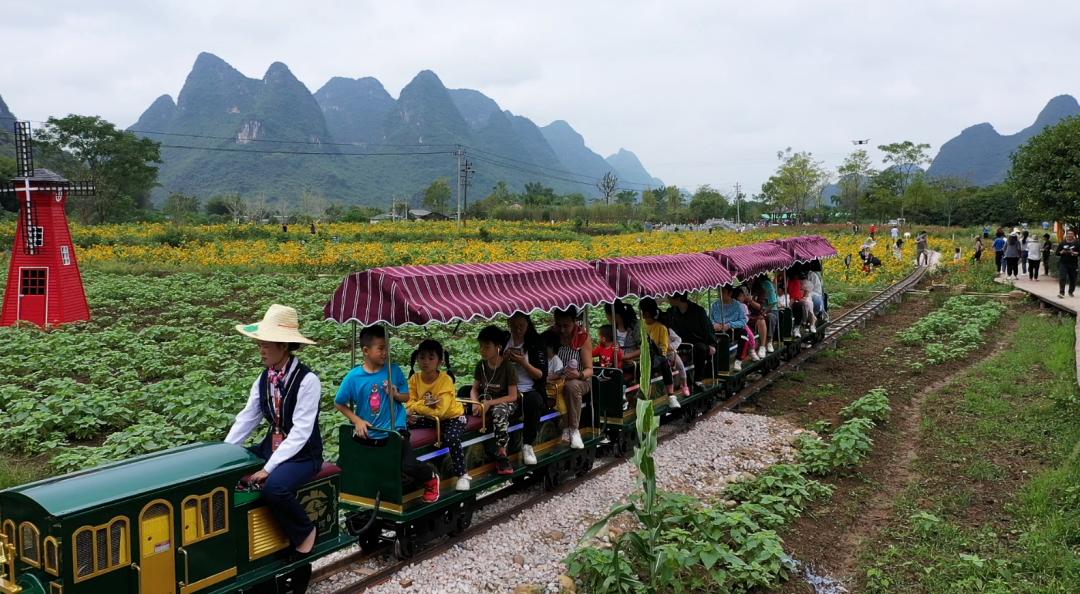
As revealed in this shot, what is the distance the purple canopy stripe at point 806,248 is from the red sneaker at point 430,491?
1100cm

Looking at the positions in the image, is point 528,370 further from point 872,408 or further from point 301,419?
point 872,408

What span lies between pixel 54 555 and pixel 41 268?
754 inches

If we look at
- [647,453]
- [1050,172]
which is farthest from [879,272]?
[647,453]

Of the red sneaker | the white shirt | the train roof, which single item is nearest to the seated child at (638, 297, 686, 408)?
the red sneaker

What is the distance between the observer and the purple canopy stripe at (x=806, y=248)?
15.6 meters

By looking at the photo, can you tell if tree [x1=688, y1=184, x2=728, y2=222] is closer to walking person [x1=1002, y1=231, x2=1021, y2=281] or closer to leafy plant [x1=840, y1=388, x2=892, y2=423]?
walking person [x1=1002, y1=231, x2=1021, y2=281]

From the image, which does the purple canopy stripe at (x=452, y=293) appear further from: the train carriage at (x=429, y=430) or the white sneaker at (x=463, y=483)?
the white sneaker at (x=463, y=483)

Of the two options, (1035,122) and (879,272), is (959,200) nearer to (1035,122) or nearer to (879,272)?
(879,272)

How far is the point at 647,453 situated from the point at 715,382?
7.05 meters

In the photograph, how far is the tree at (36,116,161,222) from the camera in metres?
60.8

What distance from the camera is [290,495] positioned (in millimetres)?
5238

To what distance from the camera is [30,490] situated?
430cm

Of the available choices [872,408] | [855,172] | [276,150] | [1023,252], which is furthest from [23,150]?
[276,150]

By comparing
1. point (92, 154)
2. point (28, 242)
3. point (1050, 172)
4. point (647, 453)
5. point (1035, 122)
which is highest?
point (1035, 122)
